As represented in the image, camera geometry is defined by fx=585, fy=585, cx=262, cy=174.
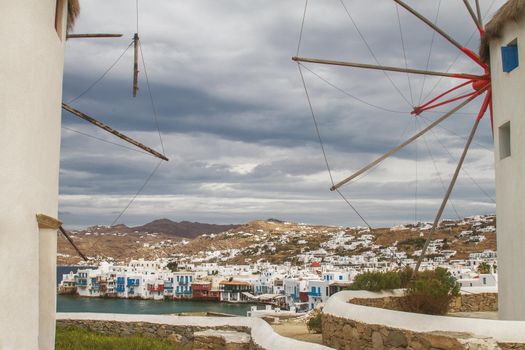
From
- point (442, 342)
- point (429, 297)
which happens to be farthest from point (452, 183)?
point (442, 342)

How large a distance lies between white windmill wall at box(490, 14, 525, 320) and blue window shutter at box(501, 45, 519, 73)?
10cm

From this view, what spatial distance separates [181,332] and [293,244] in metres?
128

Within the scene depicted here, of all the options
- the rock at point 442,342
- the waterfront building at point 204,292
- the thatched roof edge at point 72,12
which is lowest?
the waterfront building at point 204,292

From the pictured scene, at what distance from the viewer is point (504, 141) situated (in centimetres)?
993

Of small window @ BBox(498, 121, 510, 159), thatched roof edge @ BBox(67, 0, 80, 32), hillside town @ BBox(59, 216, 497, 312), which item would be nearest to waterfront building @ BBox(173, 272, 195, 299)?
hillside town @ BBox(59, 216, 497, 312)

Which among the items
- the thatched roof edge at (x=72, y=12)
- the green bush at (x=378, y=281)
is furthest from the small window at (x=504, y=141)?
the thatched roof edge at (x=72, y=12)

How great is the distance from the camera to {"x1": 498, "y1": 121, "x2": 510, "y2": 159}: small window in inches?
387

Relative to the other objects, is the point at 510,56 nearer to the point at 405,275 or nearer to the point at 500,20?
the point at 500,20

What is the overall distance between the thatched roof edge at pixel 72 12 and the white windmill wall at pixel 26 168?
42.9 inches

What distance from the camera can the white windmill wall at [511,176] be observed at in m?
9.02

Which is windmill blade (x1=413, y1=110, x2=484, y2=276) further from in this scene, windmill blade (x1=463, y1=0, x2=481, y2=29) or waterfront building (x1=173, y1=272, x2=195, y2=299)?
waterfront building (x1=173, y1=272, x2=195, y2=299)

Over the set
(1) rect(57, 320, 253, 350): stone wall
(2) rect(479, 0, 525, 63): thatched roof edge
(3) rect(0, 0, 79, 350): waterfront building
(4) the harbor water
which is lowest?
(4) the harbor water

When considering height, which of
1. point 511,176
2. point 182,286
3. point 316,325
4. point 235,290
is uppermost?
point 511,176

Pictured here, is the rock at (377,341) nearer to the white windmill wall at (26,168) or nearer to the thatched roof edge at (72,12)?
the white windmill wall at (26,168)
